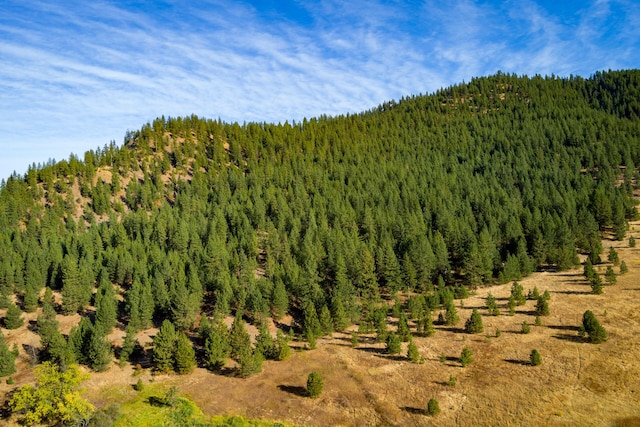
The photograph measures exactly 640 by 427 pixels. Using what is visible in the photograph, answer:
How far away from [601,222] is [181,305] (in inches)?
4435

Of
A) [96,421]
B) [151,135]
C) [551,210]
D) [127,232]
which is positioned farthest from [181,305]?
[151,135]

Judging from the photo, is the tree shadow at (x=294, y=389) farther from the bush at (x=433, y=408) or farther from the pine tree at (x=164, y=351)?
the pine tree at (x=164, y=351)

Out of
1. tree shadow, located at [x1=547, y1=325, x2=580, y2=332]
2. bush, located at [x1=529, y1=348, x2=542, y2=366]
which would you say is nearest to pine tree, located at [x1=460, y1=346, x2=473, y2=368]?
bush, located at [x1=529, y1=348, x2=542, y2=366]

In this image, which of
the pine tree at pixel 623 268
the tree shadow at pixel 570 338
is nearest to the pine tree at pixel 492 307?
the tree shadow at pixel 570 338

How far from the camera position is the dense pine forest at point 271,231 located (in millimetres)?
71125

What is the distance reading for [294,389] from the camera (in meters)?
52.4

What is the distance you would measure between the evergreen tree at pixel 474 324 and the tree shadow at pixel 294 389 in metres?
31.1

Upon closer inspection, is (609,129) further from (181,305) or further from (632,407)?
(181,305)

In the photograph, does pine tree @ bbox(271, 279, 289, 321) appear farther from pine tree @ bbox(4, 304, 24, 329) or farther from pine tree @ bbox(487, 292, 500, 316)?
pine tree @ bbox(4, 304, 24, 329)

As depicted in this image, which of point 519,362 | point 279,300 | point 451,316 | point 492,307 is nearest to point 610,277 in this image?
point 492,307

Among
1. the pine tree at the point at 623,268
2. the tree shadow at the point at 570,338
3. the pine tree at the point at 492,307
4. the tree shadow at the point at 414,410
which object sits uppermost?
the pine tree at the point at 623,268

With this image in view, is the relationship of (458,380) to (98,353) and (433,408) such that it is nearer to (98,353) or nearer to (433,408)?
(433,408)

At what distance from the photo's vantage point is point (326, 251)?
9869cm

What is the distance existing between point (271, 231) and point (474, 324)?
182 ft
